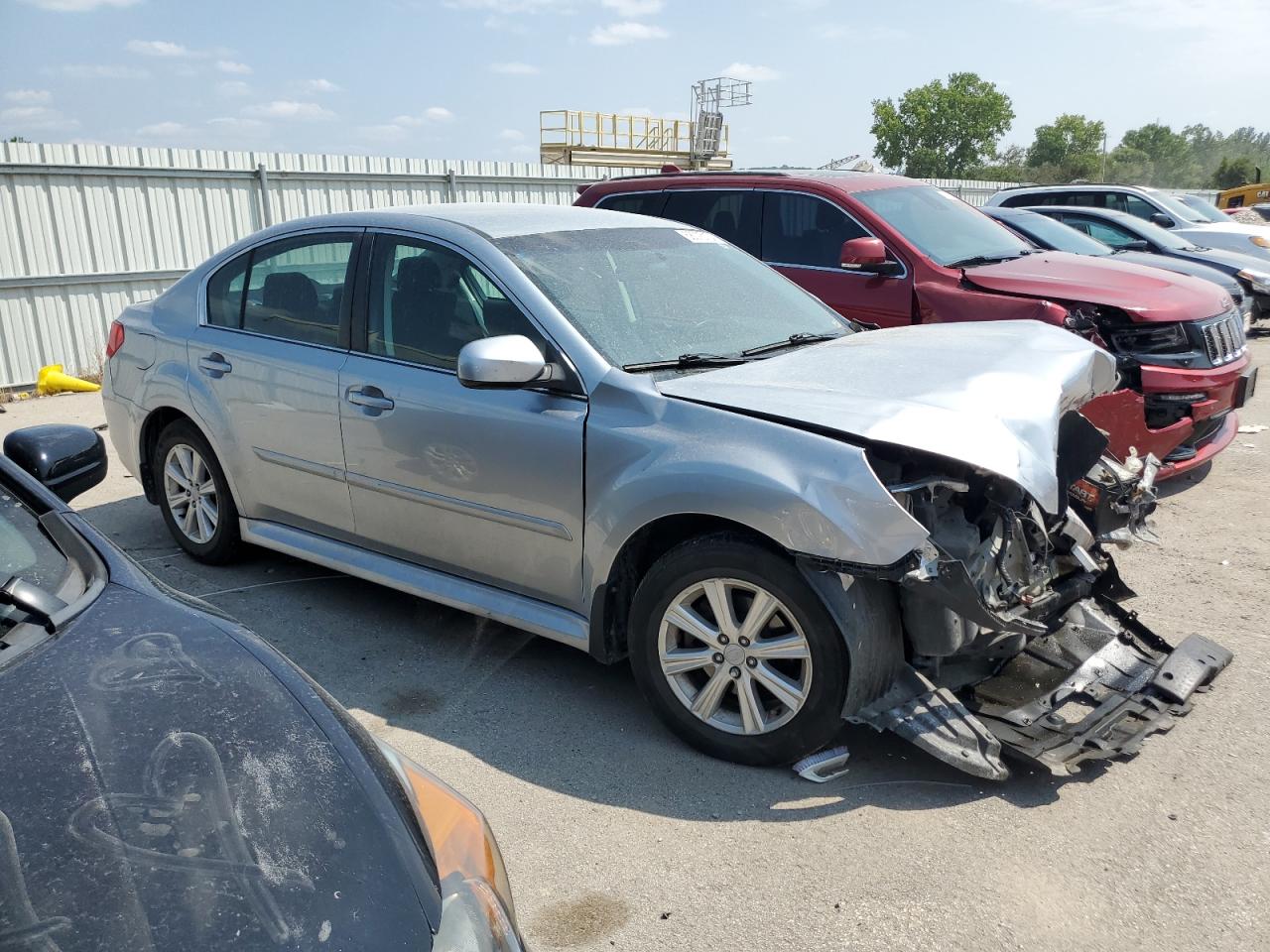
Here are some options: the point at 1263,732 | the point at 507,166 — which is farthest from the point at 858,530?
the point at 507,166

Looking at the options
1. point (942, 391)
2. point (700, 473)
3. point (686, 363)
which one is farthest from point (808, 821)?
point (686, 363)

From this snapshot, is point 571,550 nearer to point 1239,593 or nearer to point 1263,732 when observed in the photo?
point 1263,732

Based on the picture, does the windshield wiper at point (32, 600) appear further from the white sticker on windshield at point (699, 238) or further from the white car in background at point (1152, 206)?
the white car in background at point (1152, 206)

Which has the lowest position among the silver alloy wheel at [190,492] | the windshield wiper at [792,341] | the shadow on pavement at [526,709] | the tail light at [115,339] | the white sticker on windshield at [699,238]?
the shadow on pavement at [526,709]

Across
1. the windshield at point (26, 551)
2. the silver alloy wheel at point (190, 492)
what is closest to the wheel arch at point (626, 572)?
the windshield at point (26, 551)

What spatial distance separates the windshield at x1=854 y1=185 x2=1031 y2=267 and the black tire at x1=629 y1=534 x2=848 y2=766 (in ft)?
13.4

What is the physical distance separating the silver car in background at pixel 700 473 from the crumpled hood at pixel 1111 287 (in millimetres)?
2117

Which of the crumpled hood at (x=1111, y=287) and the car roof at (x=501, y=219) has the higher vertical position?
the car roof at (x=501, y=219)

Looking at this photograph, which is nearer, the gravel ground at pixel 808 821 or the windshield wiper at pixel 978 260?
the gravel ground at pixel 808 821

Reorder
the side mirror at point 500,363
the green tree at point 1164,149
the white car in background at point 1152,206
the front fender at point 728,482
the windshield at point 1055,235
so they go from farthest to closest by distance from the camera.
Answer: the green tree at point 1164,149 → the white car in background at point 1152,206 → the windshield at point 1055,235 → the side mirror at point 500,363 → the front fender at point 728,482

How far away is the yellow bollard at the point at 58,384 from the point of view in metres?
10.7

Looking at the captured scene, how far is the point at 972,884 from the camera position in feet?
9.57

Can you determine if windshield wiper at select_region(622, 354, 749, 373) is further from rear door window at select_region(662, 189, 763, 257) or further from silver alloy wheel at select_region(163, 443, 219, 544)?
rear door window at select_region(662, 189, 763, 257)

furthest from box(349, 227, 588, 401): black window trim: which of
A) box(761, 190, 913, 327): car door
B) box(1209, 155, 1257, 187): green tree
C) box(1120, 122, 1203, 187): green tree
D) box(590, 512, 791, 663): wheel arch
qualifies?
box(1120, 122, 1203, 187): green tree
